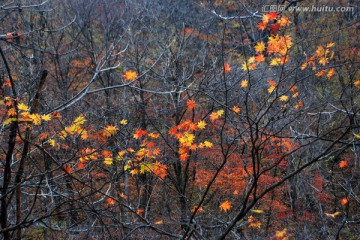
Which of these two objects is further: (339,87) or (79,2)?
(339,87)

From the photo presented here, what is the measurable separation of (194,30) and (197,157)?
4792 millimetres

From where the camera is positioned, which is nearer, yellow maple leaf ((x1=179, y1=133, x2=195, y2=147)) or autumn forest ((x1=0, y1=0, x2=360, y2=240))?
yellow maple leaf ((x1=179, y1=133, x2=195, y2=147))

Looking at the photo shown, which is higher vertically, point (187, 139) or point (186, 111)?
point (186, 111)

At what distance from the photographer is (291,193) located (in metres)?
10.7

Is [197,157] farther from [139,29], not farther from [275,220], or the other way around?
[139,29]

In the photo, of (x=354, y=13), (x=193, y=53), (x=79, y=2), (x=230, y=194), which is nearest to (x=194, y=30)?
(x=193, y=53)

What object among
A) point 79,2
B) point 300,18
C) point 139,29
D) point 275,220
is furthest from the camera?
point 300,18

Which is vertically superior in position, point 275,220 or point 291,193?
point 291,193

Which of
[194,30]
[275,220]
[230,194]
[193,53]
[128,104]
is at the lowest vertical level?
[275,220]

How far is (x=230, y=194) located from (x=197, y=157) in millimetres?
1664

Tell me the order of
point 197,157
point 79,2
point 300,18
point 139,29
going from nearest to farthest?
1. point 197,157
2. point 79,2
3. point 139,29
4. point 300,18

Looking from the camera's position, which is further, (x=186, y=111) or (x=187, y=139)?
(x=186, y=111)

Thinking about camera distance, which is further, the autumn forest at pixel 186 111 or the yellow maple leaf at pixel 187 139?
the autumn forest at pixel 186 111

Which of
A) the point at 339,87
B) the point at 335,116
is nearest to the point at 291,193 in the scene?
the point at 335,116
